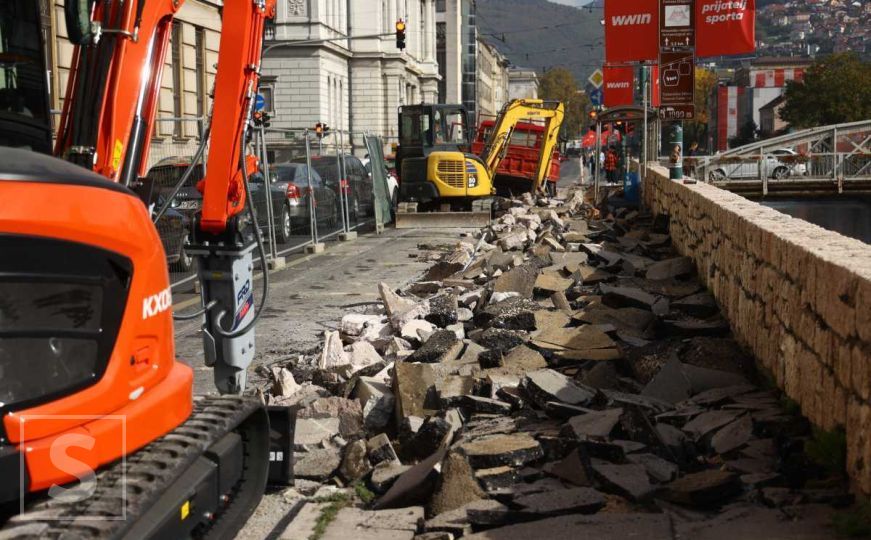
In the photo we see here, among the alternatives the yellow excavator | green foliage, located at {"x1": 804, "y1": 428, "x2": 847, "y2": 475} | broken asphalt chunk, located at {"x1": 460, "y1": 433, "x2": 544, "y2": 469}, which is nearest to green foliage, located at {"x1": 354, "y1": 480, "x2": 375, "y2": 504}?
broken asphalt chunk, located at {"x1": 460, "y1": 433, "x2": 544, "y2": 469}

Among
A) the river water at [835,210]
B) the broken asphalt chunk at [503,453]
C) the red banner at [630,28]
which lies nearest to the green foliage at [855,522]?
the broken asphalt chunk at [503,453]

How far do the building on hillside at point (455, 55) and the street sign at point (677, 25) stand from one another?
91.5 m

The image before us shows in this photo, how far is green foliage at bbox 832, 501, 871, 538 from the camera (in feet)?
15.2

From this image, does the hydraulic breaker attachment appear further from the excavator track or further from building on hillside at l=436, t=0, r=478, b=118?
building on hillside at l=436, t=0, r=478, b=118

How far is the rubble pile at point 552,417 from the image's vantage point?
552 cm

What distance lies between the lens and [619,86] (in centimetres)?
3975

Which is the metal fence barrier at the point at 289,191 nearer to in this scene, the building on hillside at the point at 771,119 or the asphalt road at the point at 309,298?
the asphalt road at the point at 309,298

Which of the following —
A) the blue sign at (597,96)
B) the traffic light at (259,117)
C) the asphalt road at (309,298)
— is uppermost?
the blue sign at (597,96)

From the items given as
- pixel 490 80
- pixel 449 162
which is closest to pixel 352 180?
pixel 449 162

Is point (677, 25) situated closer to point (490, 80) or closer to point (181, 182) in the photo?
point (181, 182)

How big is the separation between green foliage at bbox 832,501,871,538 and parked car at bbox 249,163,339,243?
43.3 feet

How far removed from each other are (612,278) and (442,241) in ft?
36.1

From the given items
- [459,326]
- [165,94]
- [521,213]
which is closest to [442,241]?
[521,213]

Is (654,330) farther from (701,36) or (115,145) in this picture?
(701,36)
